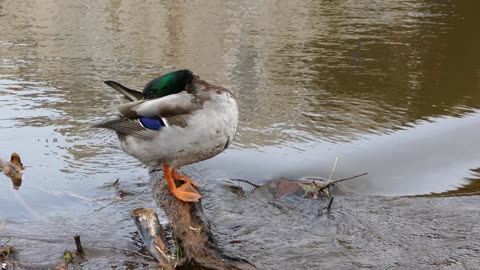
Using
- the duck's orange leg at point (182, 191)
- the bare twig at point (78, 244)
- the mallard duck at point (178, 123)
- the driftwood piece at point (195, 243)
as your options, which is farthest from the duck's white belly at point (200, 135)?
the bare twig at point (78, 244)

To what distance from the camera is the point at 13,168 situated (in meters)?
4.67

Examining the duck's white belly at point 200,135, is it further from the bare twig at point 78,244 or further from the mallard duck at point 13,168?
the mallard duck at point 13,168

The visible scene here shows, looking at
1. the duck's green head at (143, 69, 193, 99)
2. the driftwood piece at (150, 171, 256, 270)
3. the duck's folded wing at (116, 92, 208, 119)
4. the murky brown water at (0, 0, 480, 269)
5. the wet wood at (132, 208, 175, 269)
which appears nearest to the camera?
the driftwood piece at (150, 171, 256, 270)

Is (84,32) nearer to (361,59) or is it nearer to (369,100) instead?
(361,59)

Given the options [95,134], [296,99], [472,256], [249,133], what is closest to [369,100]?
[296,99]

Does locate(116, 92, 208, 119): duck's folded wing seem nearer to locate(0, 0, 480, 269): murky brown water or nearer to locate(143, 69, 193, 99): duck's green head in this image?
locate(143, 69, 193, 99): duck's green head

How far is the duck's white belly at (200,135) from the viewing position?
10.7 ft

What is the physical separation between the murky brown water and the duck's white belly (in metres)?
0.58

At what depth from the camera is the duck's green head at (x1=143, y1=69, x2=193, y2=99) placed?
3.56m

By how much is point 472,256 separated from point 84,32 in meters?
7.10

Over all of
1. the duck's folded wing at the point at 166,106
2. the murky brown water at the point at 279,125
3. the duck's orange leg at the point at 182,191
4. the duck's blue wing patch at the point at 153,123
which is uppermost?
the duck's folded wing at the point at 166,106

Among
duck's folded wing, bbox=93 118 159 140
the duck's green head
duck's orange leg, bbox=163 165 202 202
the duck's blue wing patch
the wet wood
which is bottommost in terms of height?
the wet wood

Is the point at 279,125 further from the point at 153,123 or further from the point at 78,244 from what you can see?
the point at 78,244

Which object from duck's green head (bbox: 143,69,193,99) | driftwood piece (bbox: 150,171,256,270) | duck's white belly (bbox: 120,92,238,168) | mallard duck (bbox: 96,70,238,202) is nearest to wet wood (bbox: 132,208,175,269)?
driftwood piece (bbox: 150,171,256,270)
